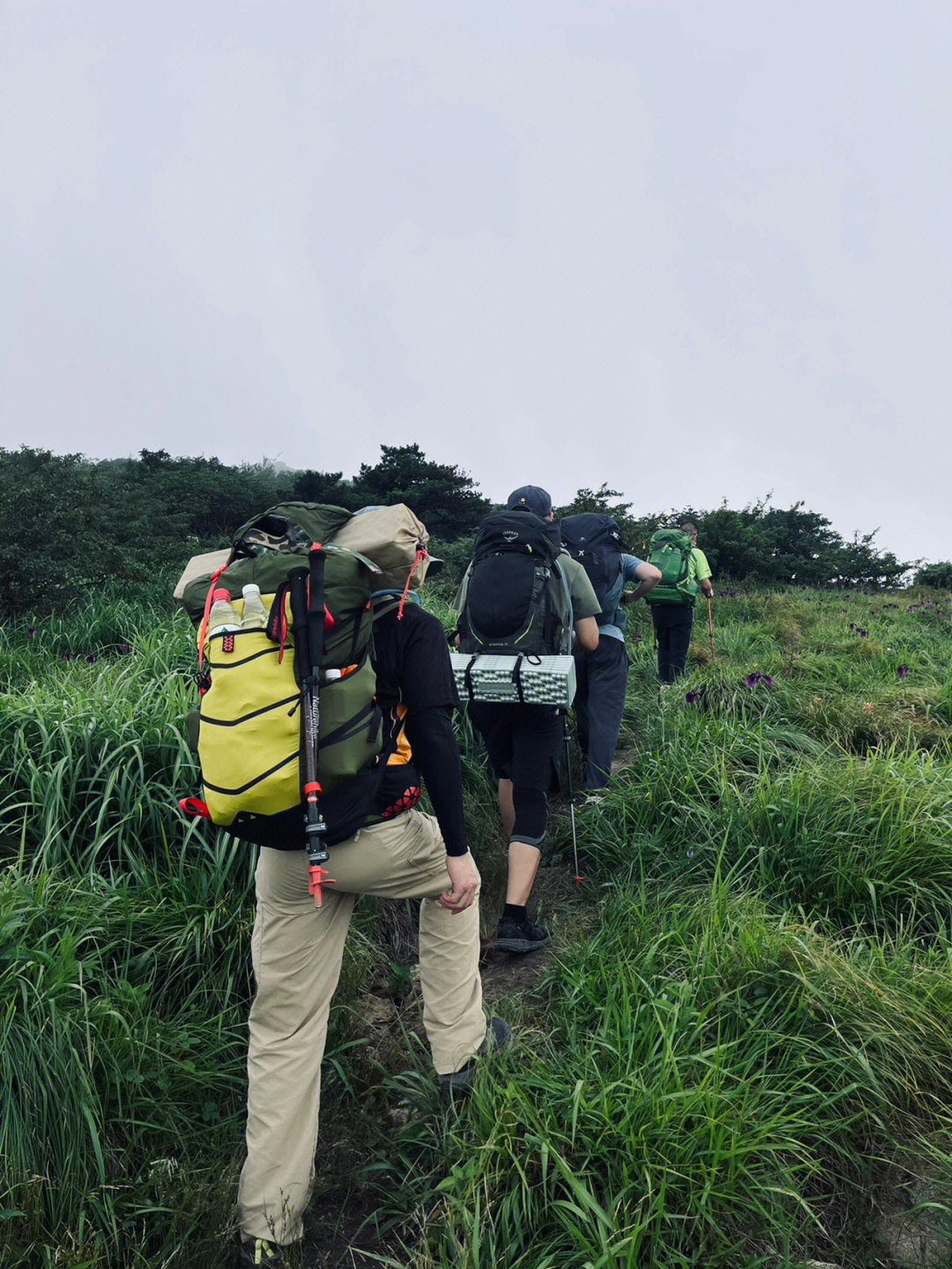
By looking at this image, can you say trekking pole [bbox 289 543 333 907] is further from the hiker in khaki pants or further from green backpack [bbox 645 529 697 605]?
green backpack [bbox 645 529 697 605]

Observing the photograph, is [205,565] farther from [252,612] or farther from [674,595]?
[674,595]

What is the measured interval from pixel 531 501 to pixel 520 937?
2035mm

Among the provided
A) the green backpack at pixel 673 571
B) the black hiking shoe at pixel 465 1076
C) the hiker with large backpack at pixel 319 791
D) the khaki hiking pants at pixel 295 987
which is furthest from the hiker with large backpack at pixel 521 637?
the green backpack at pixel 673 571

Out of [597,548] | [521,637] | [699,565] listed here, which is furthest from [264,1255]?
[699,565]

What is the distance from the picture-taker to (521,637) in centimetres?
326

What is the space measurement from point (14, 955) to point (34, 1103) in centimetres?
39

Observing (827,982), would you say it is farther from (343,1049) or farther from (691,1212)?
(343,1049)

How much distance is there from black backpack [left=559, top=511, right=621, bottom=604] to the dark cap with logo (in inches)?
27.3

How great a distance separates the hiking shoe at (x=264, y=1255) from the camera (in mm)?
1808

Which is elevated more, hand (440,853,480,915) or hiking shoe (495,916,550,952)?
hand (440,853,480,915)

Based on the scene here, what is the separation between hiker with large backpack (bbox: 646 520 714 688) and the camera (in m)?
6.87

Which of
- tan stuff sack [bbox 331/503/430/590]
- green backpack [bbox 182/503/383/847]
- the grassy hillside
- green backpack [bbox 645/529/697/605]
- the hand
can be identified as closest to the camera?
green backpack [bbox 182/503/383/847]

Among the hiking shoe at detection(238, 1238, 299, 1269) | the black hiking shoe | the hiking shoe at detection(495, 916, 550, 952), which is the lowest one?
the hiking shoe at detection(238, 1238, 299, 1269)

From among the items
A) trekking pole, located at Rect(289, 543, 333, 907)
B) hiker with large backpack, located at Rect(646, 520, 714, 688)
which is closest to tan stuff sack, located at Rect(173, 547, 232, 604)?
trekking pole, located at Rect(289, 543, 333, 907)
